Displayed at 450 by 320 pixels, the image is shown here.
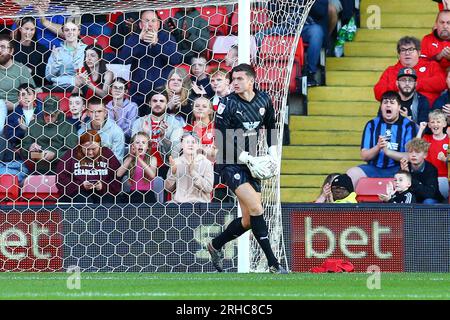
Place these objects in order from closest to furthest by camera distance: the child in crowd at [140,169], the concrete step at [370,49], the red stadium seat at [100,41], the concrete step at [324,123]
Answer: the child in crowd at [140,169]
the red stadium seat at [100,41]
the concrete step at [324,123]
the concrete step at [370,49]

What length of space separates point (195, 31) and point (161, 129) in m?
1.47

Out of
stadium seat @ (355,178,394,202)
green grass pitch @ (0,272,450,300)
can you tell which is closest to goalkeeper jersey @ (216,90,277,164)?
green grass pitch @ (0,272,450,300)

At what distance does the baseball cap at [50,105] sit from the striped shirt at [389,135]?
132 inches

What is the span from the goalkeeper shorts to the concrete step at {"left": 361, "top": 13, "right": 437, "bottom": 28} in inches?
228

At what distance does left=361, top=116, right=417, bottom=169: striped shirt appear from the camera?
14805mm

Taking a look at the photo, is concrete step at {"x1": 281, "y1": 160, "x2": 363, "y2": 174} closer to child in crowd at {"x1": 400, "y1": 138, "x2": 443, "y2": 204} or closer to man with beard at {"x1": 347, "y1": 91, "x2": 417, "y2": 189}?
man with beard at {"x1": 347, "y1": 91, "x2": 417, "y2": 189}

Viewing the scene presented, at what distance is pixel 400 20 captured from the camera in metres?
17.6

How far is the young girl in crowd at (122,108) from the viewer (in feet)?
47.9

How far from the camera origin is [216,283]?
1123 cm

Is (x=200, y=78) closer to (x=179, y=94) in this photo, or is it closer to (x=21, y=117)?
(x=179, y=94)

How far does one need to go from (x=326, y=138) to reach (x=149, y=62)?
8.10 ft

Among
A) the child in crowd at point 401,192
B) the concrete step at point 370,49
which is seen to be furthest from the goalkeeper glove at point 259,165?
the concrete step at point 370,49

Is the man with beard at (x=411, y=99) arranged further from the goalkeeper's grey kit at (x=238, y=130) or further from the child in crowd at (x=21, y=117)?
the child in crowd at (x=21, y=117)

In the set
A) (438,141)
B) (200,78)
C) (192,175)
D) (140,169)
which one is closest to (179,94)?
(200,78)
